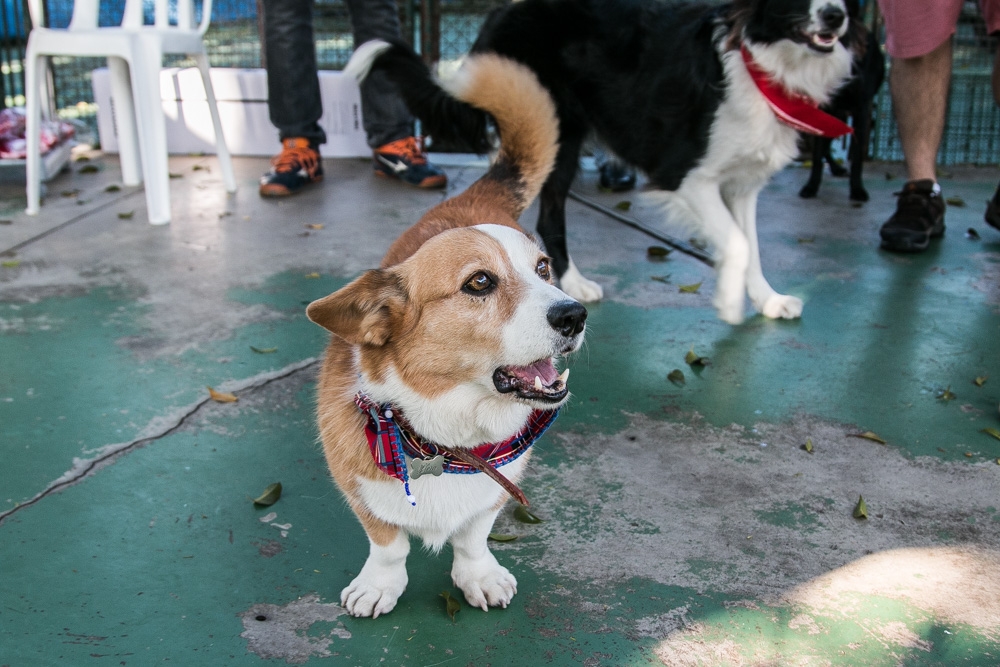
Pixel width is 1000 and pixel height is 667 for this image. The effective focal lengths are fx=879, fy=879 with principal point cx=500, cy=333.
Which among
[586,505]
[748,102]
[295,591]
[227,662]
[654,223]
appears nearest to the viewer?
[227,662]

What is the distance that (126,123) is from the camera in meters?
5.06

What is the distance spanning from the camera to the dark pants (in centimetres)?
466

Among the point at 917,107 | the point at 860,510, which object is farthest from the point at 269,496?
the point at 917,107

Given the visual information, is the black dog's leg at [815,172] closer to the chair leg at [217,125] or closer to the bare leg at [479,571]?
the chair leg at [217,125]

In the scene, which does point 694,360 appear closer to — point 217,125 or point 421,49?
point 217,125

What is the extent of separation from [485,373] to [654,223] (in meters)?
3.08

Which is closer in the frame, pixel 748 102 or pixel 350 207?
pixel 748 102

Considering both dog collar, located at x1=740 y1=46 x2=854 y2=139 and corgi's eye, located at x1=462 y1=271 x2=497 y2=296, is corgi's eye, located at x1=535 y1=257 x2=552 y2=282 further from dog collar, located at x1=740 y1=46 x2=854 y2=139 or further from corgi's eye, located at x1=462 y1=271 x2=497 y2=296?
dog collar, located at x1=740 y1=46 x2=854 y2=139

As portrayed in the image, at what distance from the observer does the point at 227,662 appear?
155 cm

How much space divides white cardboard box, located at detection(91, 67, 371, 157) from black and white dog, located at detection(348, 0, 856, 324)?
245cm

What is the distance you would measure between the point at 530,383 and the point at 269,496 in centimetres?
80

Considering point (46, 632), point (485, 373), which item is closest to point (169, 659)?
point (46, 632)

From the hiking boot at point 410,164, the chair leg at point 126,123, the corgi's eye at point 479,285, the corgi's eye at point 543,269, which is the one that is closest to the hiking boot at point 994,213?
the hiking boot at point 410,164

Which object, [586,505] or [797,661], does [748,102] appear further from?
[797,661]
